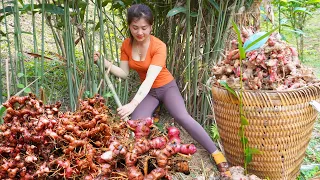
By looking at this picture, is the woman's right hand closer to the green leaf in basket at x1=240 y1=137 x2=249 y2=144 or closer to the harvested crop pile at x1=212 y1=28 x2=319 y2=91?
the harvested crop pile at x1=212 y1=28 x2=319 y2=91

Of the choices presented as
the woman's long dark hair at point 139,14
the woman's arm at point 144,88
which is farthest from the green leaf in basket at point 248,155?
the woman's long dark hair at point 139,14

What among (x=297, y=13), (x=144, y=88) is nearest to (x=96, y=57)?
(x=144, y=88)

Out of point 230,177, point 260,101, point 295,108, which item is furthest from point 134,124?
point 295,108

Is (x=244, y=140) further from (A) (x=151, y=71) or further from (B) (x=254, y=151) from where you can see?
(A) (x=151, y=71)

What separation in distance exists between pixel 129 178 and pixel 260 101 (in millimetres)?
938

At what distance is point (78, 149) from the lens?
95 cm

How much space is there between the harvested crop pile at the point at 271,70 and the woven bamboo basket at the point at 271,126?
0.05 metres

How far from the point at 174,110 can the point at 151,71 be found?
29cm

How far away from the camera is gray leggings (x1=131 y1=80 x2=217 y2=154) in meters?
1.94

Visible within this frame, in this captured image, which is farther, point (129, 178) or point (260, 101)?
point (260, 101)

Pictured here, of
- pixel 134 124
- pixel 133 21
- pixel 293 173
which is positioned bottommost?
pixel 293 173

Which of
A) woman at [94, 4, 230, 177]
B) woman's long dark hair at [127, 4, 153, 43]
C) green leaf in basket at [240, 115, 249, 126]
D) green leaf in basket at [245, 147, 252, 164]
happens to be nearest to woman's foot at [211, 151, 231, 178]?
woman at [94, 4, 230, 177]

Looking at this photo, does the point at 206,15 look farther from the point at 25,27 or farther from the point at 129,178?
the point at 25,27

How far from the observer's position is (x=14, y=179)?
92 centimetres
